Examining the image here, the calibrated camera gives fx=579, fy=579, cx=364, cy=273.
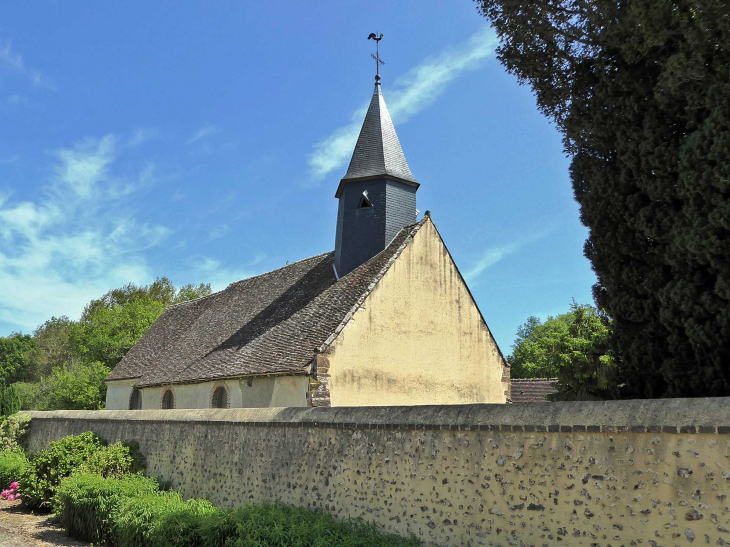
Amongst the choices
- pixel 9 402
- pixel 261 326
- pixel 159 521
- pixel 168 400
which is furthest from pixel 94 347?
pixel 159 521

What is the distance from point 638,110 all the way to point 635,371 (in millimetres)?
3297

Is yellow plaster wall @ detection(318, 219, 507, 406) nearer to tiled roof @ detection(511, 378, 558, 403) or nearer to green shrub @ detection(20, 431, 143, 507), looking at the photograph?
tiled roof @ detection(511, 378, 558, 403)

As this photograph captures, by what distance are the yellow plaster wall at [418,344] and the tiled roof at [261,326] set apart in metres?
0.47

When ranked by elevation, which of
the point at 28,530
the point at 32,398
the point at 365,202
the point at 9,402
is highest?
the point at 365,202

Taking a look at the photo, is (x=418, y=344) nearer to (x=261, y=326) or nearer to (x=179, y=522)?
(x=261, y=326)

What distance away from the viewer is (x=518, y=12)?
26.7 ft

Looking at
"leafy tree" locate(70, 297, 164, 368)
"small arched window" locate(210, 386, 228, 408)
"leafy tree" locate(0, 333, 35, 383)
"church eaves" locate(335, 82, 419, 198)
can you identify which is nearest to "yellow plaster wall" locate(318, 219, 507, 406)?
"church eaves" locate(335, 82, 419, 198)

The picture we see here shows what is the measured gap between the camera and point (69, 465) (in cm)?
1341

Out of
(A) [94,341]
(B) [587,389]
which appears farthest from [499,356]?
(A) [94,341]

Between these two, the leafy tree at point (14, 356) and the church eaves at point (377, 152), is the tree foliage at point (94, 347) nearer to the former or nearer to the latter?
the leafy tree at point (14, 356)

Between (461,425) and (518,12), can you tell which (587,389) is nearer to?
(461,425)

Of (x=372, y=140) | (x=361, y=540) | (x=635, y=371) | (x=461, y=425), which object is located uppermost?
(x=372, y=140)

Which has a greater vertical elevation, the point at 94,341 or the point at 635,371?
the point at 94,341

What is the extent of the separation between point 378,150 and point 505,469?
46.6 ft
